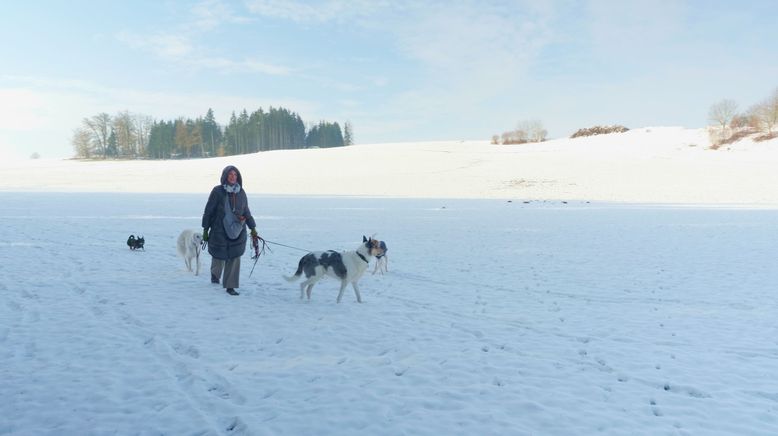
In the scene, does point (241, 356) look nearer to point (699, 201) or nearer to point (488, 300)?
point (488, 300)

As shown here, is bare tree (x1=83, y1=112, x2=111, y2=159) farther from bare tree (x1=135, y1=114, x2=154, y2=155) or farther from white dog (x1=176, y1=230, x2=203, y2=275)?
white dog (x1=176, y1=230, x2=203, y2=275)

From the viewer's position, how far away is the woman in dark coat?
9.30 metres

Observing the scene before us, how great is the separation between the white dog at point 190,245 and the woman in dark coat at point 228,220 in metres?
1.80

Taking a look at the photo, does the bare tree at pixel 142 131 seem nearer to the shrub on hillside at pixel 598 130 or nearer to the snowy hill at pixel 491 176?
the snowy hill at pixel 491 176

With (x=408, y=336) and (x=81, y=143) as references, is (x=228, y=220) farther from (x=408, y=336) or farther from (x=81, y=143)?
(x=81, y=143)

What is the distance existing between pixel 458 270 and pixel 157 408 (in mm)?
9226

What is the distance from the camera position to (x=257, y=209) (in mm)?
28062

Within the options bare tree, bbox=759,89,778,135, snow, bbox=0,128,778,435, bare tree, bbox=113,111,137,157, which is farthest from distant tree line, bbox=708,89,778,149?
bare tree, bbox=113,111,137,157

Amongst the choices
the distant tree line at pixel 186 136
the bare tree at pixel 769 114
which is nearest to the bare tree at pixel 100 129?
the distant tree line at pixel 186 136

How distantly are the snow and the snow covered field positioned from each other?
3cm

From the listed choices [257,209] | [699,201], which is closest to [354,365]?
[257,209]

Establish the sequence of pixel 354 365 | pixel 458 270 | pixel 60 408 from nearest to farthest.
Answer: pixel 60 408 < pixel 354 365 < pixel 458 270

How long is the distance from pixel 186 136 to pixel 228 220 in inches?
4200

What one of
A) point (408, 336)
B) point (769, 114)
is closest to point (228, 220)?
point (408, 336)
